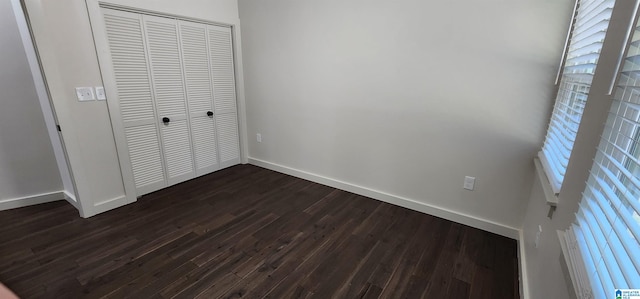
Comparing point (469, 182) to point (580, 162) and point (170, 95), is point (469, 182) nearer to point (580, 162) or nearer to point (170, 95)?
point (580, 162)

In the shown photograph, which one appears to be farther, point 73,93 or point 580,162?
point 73,93

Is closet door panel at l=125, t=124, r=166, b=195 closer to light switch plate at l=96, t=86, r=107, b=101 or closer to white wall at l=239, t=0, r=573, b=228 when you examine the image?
light switch plate at l=96, t=86, r=107, b=101

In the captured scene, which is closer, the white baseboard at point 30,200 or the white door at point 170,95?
the white baseboard at point 30,200

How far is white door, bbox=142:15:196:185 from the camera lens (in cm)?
281

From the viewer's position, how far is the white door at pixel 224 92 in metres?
3.37

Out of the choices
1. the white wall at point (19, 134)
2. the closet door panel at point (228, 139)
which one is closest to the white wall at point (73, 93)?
the white wall at point (19, 134)

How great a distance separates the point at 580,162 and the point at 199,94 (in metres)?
3.39

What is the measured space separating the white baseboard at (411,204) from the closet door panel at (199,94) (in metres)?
0.84

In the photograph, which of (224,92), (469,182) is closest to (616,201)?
(469,182)

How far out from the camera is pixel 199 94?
3311 millimetres

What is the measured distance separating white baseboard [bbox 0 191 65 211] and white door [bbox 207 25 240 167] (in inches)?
66.0

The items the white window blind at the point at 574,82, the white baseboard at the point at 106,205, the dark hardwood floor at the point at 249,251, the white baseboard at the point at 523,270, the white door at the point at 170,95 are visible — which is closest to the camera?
the white window blind at the point at 574,82

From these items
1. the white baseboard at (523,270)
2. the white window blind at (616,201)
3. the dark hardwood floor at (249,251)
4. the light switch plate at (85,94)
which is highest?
the light switch plate at (85,94)

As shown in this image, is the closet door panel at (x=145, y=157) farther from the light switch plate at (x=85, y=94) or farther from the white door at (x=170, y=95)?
the light switch plate at (x=85, y=94)
